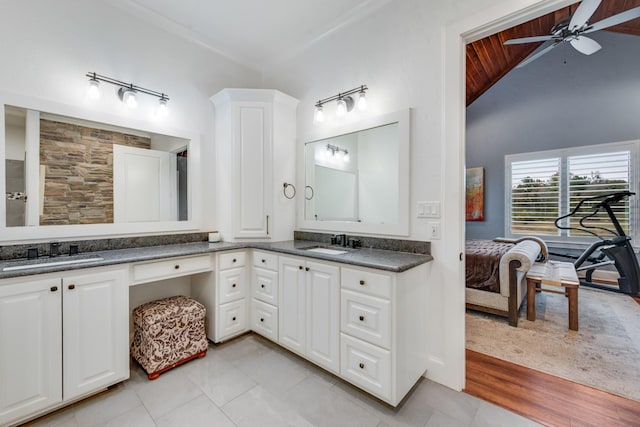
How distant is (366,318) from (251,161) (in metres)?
1.83

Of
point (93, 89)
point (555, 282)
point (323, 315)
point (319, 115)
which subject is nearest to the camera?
point (323, 315)

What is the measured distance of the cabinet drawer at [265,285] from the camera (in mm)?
2342

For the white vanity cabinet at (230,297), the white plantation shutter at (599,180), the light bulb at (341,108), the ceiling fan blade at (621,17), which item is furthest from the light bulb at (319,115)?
the white plantation shutter at (599,180)

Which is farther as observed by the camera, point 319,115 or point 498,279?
point 498,279

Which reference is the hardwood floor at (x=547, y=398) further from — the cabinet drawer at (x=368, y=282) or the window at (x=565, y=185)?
the window at (x=565, y=185)

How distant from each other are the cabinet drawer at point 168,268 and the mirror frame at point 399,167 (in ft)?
3.51

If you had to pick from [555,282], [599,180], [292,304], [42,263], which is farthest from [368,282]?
[599,180]

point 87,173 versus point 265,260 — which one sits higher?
point 87,173

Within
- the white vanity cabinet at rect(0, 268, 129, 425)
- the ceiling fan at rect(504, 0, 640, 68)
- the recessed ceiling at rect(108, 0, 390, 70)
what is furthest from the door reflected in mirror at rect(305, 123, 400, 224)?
the ceiling fan at rect(504, 0, 640, 68)

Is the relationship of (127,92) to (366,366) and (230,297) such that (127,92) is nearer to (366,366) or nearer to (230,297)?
(230,297)

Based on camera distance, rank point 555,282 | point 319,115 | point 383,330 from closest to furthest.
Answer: point 383,330 → point 319,115 → point 555,282

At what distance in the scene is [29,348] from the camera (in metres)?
1.51

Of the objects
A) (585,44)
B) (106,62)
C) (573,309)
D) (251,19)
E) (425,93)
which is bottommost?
(573,309)

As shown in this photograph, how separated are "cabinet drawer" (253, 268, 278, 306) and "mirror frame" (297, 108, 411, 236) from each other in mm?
675
